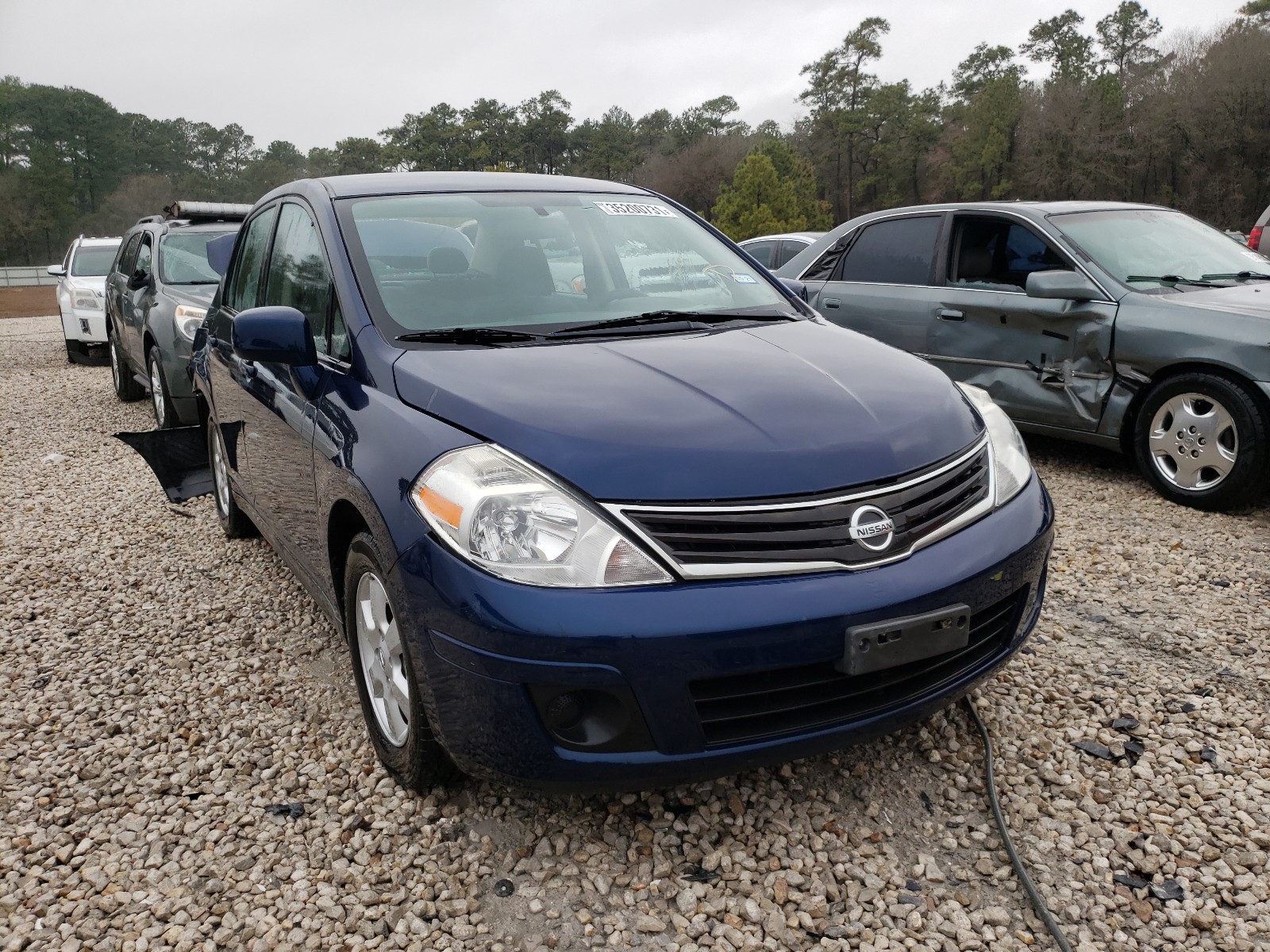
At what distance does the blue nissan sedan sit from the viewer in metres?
1.99

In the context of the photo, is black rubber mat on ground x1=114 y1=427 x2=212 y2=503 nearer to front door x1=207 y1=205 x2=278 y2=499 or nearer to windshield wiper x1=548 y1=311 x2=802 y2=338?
front door x1=207 y1=205 x2=278 y2=499

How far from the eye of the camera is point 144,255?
863 centimetres

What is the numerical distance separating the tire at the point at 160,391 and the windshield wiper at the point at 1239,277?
7.14 meters

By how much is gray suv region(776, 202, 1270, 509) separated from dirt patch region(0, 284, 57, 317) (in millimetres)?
29431

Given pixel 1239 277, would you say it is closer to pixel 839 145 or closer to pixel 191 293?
pixel 191 293

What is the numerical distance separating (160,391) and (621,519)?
6.75m

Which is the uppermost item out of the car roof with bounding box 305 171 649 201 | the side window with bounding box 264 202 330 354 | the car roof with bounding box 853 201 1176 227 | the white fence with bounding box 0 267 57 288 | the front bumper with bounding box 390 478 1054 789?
the car roof with bounding box 305 171 649 201

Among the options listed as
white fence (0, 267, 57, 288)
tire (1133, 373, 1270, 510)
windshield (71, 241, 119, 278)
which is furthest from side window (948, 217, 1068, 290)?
white fence (0, 267, 57, 288)

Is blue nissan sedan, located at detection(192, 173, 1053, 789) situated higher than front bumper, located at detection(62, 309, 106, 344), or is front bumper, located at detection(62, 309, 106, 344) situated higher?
blue nissan sedan, located at detection(192, 173, 1053, 789)

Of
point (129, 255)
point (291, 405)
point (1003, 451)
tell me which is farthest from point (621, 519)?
point (129, 255)

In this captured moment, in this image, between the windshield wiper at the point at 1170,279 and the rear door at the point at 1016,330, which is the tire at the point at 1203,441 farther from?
the windshield wiper at the point at 1170,279

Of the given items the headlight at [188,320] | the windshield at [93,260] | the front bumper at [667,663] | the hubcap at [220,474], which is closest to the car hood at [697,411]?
the front bumper at [667,663]

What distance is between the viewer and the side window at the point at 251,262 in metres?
3.91

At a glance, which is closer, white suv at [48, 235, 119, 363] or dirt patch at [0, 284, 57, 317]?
white suv at [48, 235, 119, 363]
